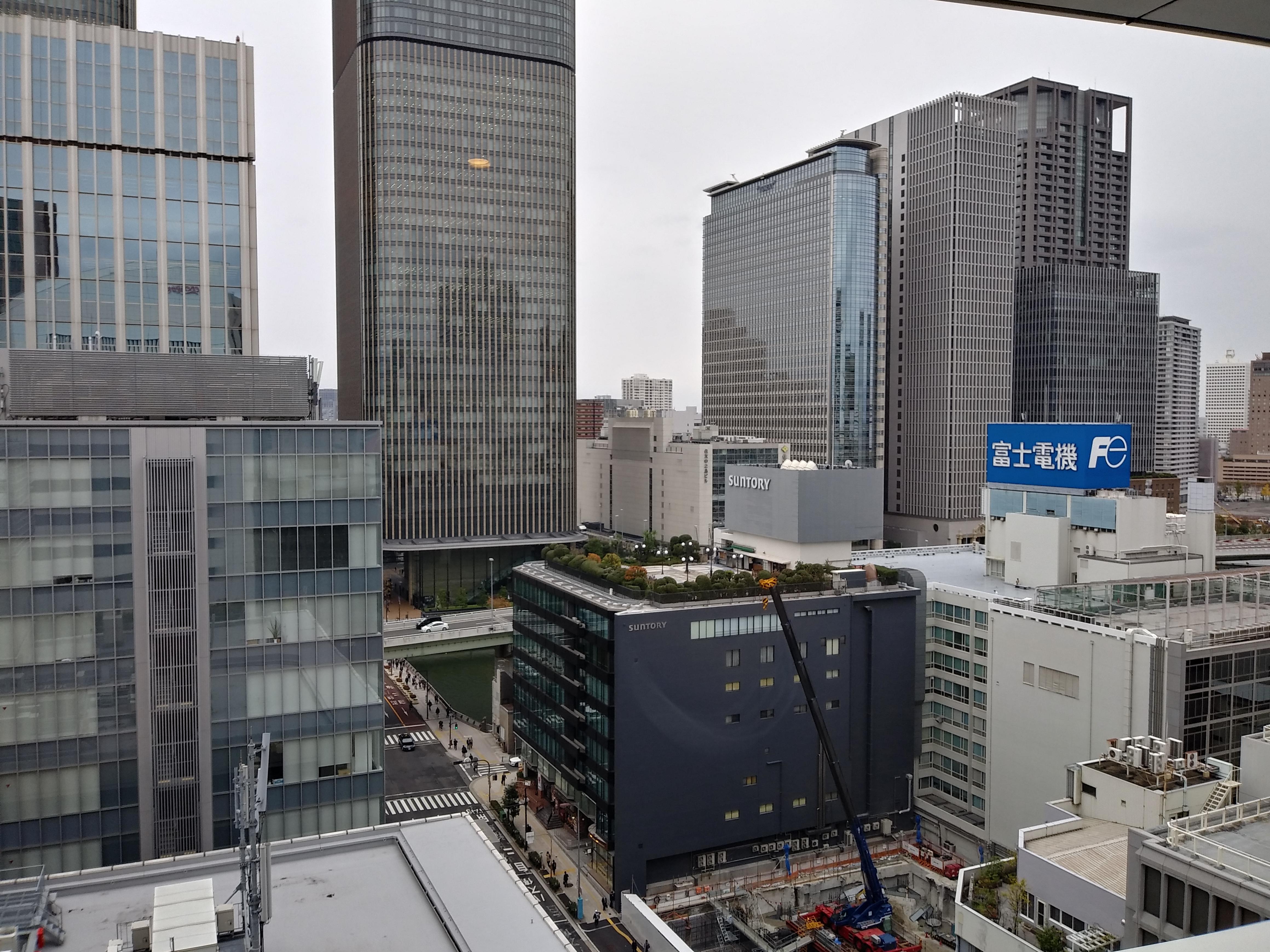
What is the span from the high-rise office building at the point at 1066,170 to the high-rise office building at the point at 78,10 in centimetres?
12656

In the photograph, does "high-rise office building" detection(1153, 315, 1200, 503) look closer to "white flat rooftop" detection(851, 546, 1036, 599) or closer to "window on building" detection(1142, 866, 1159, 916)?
"white flat rooftop" detection(851, 546, 1036, 599)

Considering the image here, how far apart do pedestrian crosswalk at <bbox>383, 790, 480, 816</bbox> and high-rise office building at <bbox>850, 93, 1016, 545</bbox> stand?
79532 mm

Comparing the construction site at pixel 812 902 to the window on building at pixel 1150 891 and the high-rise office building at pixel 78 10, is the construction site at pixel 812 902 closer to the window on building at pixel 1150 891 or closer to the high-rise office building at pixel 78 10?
the window on building at pixel 1150 891

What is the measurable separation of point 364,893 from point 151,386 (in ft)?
59.2

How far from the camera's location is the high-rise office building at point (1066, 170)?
15225 cm

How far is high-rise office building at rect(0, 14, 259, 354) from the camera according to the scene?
38.6 m

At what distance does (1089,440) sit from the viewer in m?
50.1

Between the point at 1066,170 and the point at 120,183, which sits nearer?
the point at 120,183

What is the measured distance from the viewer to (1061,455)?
51812 millimetres

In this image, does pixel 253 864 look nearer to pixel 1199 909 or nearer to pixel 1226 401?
pixel 1199 909

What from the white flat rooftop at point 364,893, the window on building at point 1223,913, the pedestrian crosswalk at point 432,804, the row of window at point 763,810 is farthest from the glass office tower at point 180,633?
the pedestrian crosswalk at point 432,804

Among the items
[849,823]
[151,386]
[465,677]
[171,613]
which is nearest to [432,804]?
[849,823]

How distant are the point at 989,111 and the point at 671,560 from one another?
89.2 metres

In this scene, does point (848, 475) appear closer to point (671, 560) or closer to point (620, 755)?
point (671, 560)
